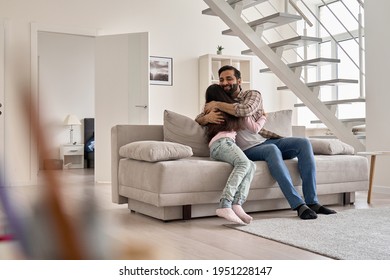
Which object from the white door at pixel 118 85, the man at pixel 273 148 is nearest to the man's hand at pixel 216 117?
the man at pixel 273 148

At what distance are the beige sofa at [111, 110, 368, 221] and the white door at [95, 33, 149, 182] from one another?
224 cm

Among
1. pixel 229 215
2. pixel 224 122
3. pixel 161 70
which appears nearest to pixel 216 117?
pixel 224 122

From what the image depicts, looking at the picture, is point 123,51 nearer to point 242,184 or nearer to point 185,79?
point 185,79

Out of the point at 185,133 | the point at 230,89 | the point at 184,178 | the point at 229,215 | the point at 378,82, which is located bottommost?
the point at 229,215

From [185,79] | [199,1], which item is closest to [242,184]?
[185,79]

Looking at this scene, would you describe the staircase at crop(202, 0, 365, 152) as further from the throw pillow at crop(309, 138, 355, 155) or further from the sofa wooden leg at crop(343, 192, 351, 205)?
the sofa wooden leg at crop(343, 192, 351, 205)

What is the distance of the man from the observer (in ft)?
9.44

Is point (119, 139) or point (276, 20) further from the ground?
point (276, 20)

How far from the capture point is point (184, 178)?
2811mm

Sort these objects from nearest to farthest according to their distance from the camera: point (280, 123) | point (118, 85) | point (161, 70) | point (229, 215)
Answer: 1. point (229, 215)
2. point (280, 123)
3. point (118, 85)
4. point (161, 70)

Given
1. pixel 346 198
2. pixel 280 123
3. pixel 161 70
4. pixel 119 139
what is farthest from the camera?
pixel 161 70

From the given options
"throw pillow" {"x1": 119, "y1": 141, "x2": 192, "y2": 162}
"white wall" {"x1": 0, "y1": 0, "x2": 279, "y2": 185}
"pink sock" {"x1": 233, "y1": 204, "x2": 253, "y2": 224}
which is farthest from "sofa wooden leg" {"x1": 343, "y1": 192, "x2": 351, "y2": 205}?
"white wall" {"x1": 0, "y1": 0, "x2": 279, "y2": 185}

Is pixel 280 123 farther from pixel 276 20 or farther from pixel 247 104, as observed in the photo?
pixel 276 20

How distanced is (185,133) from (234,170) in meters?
0.71
